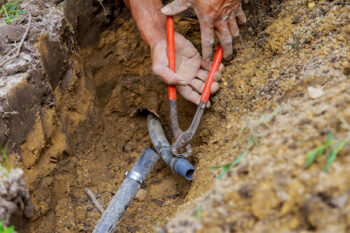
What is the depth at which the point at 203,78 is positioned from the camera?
212 centimetres

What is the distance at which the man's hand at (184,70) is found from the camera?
1.97 m

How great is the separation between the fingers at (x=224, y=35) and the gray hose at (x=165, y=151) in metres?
0.69

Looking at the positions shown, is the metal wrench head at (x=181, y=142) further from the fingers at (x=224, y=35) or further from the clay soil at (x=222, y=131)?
the fingers at (x=224, y=35)

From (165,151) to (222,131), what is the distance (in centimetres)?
55

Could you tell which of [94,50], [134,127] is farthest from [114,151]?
[94,50]

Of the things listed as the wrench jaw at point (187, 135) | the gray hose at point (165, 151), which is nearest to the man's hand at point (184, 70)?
the wrench jaw at point (187, 135)

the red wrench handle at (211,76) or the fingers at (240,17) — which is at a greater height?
the fingers at (240,17)

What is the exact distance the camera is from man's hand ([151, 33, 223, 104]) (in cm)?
197

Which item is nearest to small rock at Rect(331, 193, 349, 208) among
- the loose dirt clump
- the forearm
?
the loose dirt clump

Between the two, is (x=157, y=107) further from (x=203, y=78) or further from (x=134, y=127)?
(x=203, y=78)

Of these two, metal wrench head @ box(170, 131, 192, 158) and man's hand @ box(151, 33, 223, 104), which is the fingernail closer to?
man's hand @ box(151, 33, 223, 104)

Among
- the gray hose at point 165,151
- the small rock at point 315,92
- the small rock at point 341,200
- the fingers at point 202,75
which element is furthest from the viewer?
the fingers at point 202,75

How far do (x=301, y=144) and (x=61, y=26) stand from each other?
1.56 metres

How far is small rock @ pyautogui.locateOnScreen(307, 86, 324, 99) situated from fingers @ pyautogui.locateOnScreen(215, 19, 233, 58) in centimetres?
72
